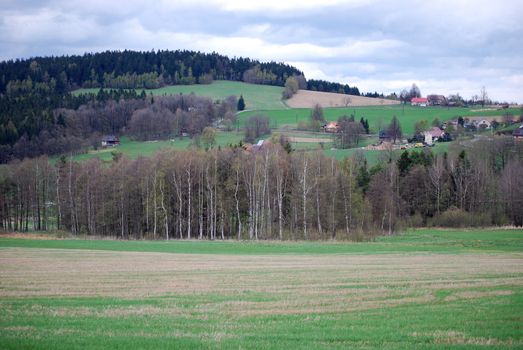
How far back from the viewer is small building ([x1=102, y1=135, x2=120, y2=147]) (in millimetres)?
143700

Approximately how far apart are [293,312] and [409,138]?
5371 inches

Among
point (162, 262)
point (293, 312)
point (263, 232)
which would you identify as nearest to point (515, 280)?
point (293, 312)

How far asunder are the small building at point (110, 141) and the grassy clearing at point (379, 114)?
3749cm

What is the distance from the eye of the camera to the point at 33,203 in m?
88.0

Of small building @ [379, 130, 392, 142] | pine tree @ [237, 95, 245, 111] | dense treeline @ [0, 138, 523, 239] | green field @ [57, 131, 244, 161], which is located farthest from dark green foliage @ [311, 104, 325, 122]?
dense treeline @ [0, 138, 523, 239]

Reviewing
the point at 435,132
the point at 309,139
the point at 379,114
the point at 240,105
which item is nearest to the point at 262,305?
the point at 309,139

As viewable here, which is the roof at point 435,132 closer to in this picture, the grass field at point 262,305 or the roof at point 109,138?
the roof at point 109,138

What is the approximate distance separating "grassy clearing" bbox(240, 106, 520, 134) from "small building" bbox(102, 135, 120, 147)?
123 ft

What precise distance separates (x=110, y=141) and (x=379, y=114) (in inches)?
3322

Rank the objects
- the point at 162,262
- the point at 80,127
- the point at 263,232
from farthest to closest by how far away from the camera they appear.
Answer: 1. the point at 80,127
2. the point at 263,232
3. the point at 162,262

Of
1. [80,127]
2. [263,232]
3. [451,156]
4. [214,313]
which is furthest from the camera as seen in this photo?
[80,127]

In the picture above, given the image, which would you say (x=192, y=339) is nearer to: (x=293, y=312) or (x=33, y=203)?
(x=293, y=312)

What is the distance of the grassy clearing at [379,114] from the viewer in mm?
165500

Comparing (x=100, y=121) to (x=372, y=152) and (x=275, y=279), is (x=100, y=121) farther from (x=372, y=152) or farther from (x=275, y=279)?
(x=275, y=279)
